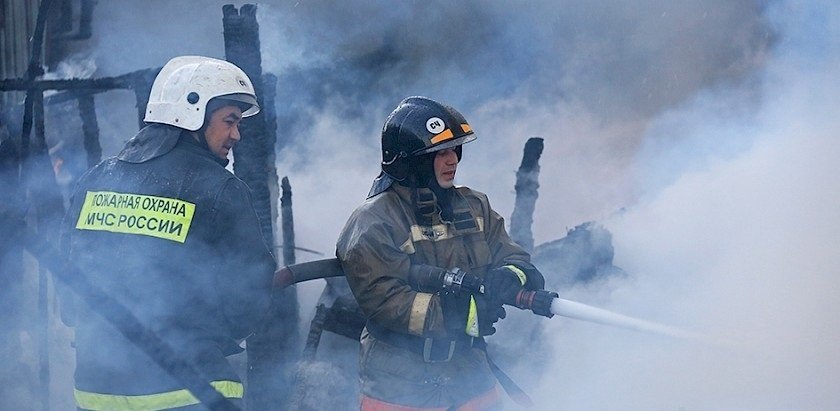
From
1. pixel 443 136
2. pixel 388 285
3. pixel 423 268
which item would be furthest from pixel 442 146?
pixel 388 285

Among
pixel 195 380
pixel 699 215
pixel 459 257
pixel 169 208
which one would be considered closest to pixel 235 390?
pixel 195 380

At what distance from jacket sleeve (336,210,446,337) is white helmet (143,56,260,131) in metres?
0.70

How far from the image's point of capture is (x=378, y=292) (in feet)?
12.1

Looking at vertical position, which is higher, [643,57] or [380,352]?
[643,57]

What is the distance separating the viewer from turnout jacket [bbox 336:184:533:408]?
12.0 feet

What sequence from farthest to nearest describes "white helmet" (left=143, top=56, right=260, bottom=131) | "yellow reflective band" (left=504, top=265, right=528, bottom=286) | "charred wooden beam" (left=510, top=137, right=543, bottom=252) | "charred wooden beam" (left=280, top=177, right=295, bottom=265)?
"charred wooden beam" (left=280, top=177, right=295, bottom=265)
"charred wooden beam" (left=510, top=137, right=543, bottom=252)
"yellow reflective band" (left=504, top=265, right=528, bottom=286)
"white helmet" (left=143, top=56, right=260, bottom=131)

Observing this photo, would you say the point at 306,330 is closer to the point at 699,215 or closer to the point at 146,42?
the point at 146,42

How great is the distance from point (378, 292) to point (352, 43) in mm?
2800

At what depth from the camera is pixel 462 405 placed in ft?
12.5

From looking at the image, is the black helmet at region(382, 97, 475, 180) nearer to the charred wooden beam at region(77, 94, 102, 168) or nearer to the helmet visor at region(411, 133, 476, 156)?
the helmet visor at region(411, 133, 476, 156)

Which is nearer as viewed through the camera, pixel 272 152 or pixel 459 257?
pixel 459 257

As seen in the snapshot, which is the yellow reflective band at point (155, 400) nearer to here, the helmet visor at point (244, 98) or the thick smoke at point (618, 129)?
the helmet visor at point (244, 98)

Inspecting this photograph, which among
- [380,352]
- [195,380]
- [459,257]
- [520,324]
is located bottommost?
[195,380]

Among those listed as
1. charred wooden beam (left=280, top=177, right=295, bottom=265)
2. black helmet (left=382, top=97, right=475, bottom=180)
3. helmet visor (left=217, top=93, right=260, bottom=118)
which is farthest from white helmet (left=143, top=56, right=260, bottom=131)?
charred wooden beam (left=280, top=177, right=295, bottom=265)
